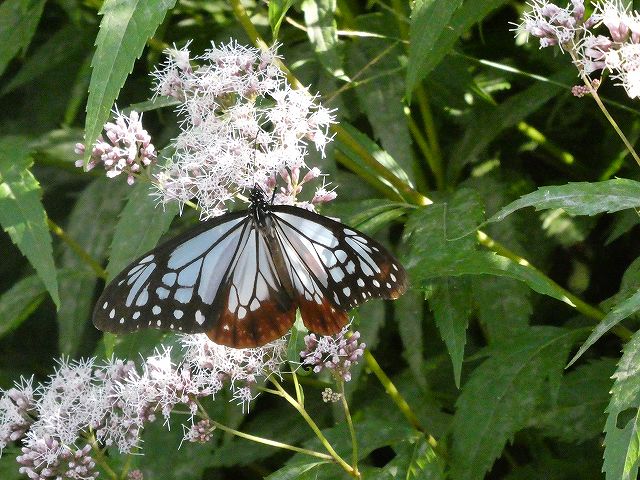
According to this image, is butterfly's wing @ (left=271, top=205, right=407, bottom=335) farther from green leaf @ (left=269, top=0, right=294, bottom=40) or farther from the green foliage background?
green leaf @ (left=269, top=0, right=294, bottom=40)

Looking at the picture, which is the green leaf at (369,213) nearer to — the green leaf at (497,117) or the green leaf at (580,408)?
the green leaf at (497,117)

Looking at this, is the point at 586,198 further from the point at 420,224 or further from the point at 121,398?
the point at 121,398

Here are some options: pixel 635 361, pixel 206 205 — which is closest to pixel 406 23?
pixel 206 205

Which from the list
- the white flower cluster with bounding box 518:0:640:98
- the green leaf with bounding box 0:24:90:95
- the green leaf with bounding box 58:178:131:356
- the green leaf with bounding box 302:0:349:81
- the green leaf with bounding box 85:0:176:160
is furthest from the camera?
the green leaf with bounding box 0:24:90:95

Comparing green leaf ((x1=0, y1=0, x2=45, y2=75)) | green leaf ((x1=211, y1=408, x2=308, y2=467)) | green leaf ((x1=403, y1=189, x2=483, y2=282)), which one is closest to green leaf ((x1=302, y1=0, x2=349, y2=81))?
green leaf ((x1=403, y1=189, x2=483, y2=282))

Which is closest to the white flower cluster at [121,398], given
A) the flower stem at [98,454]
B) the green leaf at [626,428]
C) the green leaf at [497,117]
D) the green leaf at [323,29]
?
the flower stem at [98,454]

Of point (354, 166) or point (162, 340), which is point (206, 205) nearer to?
point (162, 340)
